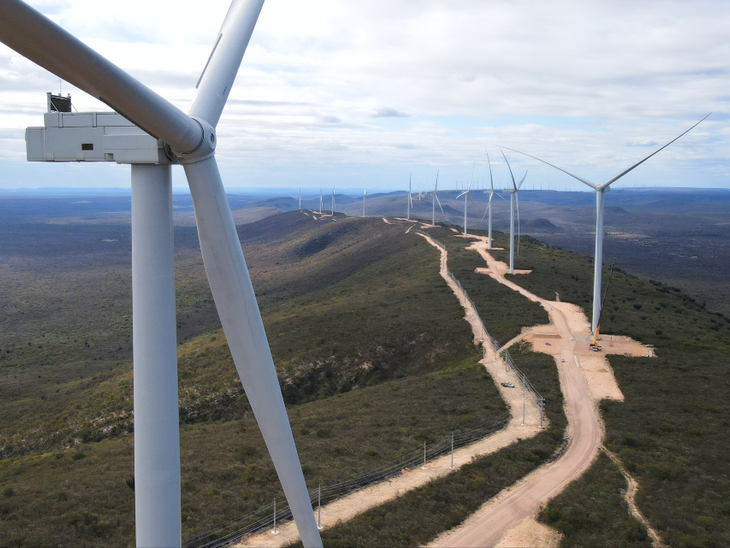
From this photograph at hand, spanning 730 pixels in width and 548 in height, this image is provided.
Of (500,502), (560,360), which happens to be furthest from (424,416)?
(560,360)

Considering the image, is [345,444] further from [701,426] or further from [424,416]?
[701,426]

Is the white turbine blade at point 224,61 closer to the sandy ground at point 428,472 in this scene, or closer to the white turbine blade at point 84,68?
the white turbine blade at point 84,68

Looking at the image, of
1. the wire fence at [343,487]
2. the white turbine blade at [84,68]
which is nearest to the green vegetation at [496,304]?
the wire fence at [343,487]

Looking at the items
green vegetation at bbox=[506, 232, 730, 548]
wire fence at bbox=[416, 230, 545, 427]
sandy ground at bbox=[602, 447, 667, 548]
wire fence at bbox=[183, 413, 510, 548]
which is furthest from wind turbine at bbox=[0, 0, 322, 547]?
wire fence at bbox=[416, 230, 545, 427]

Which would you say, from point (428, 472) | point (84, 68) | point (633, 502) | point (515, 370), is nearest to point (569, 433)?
point (633, 502)

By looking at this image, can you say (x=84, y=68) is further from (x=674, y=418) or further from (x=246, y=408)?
(x=246, y=408)

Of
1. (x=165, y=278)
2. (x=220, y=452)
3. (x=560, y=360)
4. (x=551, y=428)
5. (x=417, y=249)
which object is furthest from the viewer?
(x=417, y=249)
